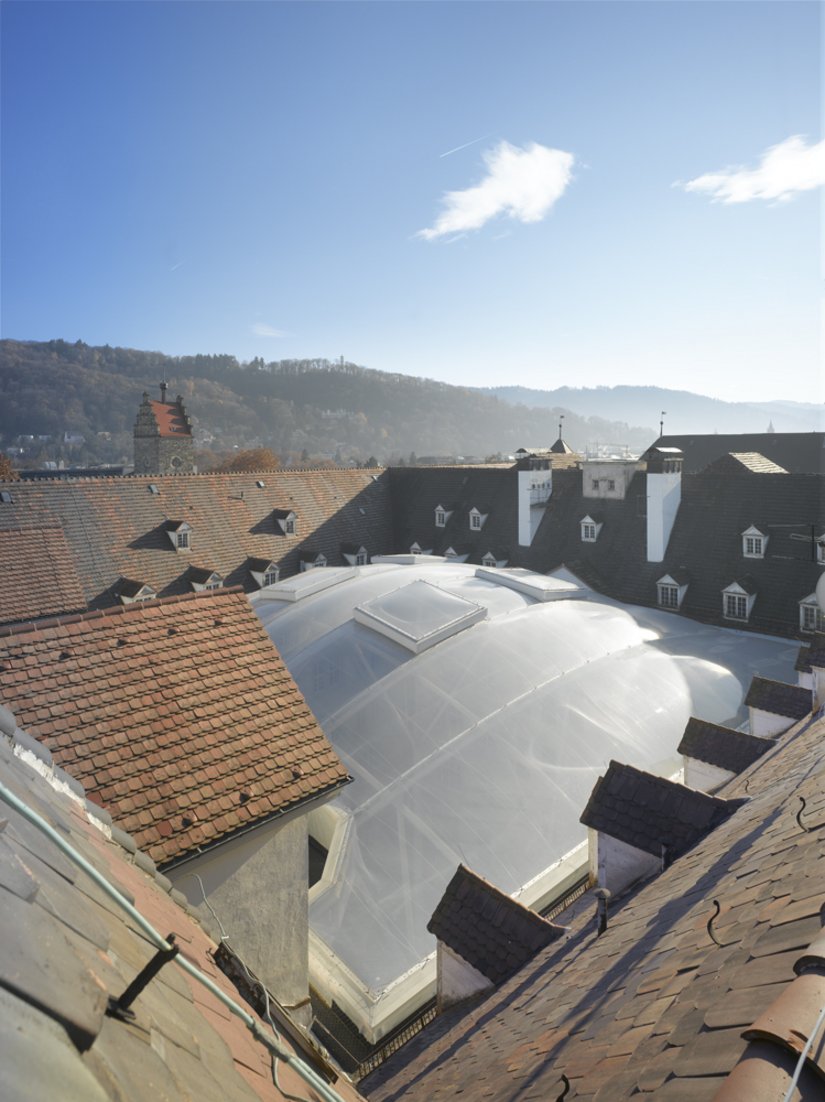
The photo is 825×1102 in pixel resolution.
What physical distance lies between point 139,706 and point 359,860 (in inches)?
295

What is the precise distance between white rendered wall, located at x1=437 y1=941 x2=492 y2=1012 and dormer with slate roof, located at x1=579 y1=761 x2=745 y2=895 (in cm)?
174

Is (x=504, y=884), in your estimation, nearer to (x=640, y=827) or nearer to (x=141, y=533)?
(x=640, y=827)

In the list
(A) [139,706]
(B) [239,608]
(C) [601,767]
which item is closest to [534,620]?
Answer: (C) [601,767]

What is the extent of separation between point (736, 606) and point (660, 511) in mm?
4897

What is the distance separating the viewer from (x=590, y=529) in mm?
29828

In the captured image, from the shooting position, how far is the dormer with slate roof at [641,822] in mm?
7617

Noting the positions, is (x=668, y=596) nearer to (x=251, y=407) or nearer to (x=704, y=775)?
(x=704, y=775)

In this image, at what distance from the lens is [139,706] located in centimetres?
680

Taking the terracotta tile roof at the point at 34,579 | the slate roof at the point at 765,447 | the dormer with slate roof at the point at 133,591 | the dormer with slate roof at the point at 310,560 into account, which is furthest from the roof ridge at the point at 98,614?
the slate roof at the point at 765,447

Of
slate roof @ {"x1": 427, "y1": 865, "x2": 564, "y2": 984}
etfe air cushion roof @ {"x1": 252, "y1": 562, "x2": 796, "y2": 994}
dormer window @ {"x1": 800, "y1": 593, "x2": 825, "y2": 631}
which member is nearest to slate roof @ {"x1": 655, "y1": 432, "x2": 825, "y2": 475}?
dormer window @ {"x1": 800, "y1": 593, "x2": 825, "y2": 631}

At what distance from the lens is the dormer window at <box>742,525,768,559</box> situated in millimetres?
24594

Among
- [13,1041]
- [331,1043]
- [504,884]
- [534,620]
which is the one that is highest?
[13,1041]

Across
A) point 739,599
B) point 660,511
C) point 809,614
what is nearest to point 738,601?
point 739,599

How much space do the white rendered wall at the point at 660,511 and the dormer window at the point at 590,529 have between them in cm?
267
